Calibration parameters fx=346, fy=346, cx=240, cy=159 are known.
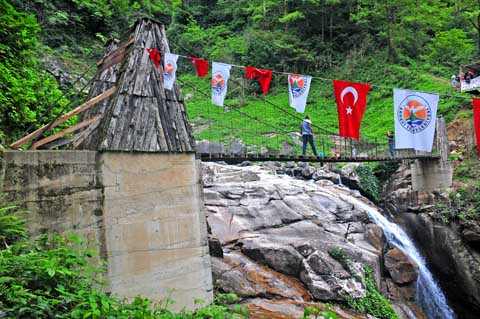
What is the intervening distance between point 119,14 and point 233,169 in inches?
546

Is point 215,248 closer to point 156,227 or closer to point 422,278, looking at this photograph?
point 156,227

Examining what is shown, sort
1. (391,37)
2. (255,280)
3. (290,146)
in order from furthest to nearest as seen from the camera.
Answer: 1. (391,37)
2. (290,146)
3. (255,280)

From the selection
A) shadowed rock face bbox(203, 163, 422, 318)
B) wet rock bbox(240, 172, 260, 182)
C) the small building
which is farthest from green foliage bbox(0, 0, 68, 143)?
the small building

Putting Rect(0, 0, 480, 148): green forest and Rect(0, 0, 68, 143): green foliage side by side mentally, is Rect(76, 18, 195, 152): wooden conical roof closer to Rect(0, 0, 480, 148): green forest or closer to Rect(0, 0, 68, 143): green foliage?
Rect(0, 0, 68, 143): green foliage

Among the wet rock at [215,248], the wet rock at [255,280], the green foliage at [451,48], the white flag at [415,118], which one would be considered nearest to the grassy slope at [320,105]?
the green foliage at [451,48]

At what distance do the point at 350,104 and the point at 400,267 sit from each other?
5625 millimetres

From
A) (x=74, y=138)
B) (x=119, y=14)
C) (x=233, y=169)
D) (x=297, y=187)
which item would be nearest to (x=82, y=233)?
(x=74, y=138)

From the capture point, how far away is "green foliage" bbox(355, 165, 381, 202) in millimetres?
15617

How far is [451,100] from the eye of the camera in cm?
1658

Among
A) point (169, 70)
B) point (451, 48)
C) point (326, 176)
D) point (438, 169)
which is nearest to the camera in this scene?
point (169, 70)

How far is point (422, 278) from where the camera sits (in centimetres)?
1039

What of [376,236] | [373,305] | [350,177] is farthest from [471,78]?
[373,305]

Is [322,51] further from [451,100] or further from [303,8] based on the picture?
[451,100]

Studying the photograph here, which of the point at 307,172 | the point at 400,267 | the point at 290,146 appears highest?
the point at 290,146
